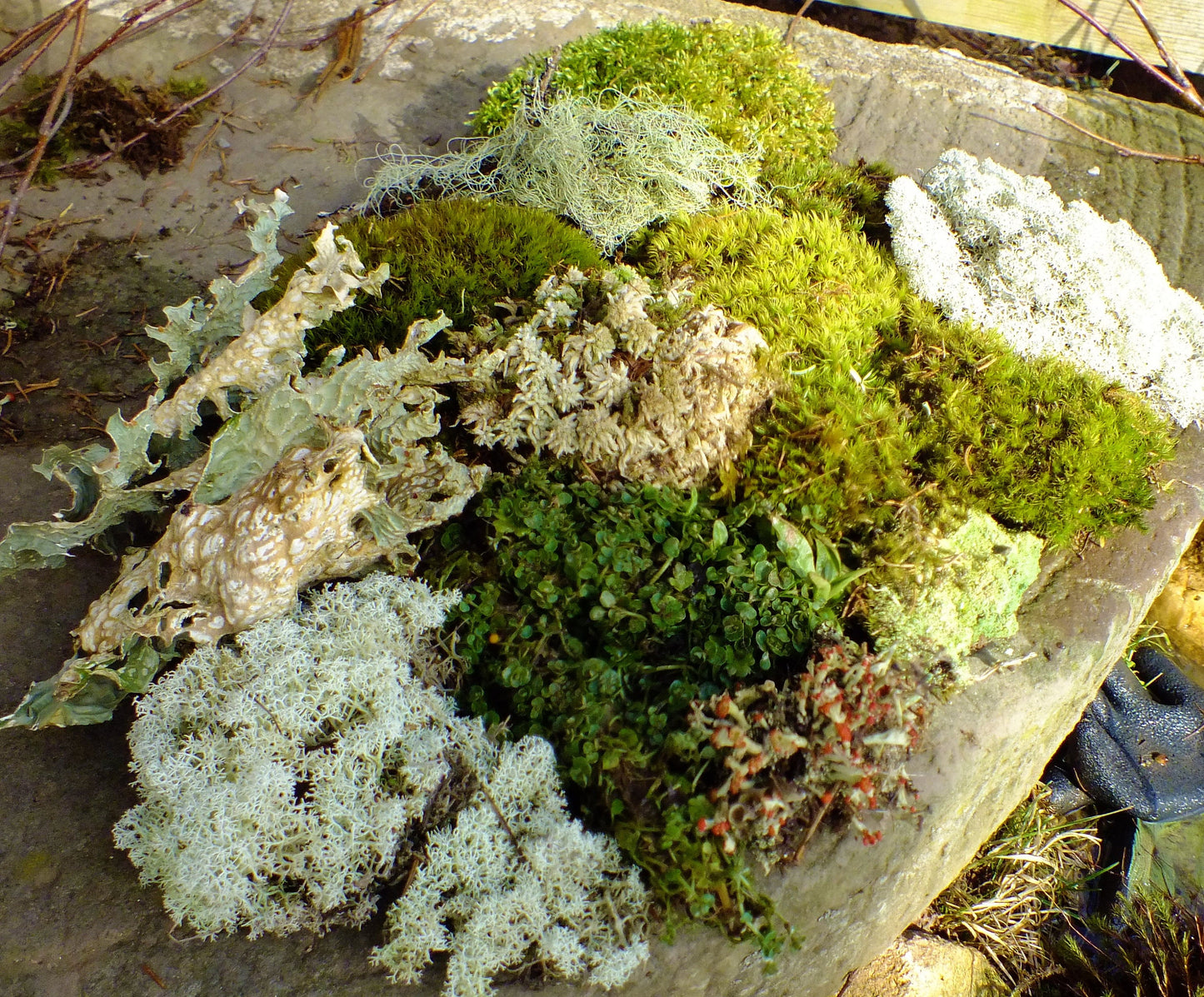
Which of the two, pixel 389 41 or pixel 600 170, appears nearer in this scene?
pixel 600 170

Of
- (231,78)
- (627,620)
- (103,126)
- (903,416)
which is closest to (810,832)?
(627,620)

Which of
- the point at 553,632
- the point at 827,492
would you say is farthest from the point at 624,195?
the point at 553,632

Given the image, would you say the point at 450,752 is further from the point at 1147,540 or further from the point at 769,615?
the point at 1147,540

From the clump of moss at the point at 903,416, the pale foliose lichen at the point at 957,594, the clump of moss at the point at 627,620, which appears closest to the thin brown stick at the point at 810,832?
the clump of moss at the point at 627,620

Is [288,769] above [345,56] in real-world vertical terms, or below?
below

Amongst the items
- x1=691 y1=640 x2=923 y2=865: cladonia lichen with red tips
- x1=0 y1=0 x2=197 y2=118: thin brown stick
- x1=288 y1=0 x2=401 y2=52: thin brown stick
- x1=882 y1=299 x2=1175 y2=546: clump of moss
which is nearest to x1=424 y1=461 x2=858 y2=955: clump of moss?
x1=691 y1=640 x2=923 y2=865: cladonia lichen with red tips

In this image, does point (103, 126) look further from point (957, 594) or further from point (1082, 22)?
point (1082, 22)

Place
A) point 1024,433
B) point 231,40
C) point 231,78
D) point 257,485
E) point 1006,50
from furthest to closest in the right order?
point 1006,50 → point 231,40 → point 231,78 → point 1024,433 → point 257,485
